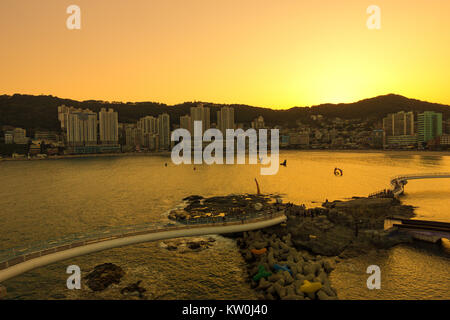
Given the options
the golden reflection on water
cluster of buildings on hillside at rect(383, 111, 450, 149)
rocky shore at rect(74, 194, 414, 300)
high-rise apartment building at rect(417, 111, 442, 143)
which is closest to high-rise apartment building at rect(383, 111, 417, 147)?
cluster of buildings on hillside at rect(383, 111, 450, 149)

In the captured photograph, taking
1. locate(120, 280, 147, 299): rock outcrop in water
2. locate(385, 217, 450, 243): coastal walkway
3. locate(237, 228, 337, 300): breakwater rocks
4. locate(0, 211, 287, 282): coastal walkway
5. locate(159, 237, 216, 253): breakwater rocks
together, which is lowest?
locate(120, 280, 147, 299): rock outcrop in water

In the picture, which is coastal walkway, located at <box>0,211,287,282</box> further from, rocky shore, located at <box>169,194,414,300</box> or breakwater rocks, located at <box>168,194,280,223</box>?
breakwater rocks, located at <box>168,194,280,223</box>

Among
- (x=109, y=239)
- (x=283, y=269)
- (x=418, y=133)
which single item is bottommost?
(x=283, y=269)

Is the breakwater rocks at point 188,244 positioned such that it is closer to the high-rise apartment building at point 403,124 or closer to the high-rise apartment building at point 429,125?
the high-rise apartment building at point 429,125

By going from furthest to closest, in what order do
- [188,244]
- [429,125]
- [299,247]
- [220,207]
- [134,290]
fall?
[429,125], [220,207], [188,244], [299,247], [134,290]

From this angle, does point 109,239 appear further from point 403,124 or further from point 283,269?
point 403,124

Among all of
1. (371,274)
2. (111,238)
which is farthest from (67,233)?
(371,274)

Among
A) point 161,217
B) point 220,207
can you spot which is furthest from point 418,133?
point 161,217
